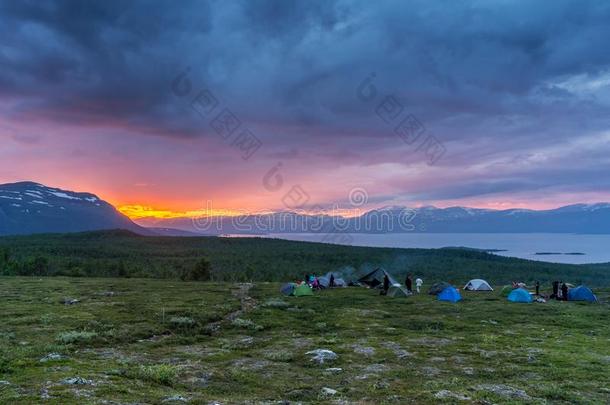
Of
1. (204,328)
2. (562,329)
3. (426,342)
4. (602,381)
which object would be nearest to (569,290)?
(562,329)

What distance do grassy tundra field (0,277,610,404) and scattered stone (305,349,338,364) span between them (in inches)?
14.9

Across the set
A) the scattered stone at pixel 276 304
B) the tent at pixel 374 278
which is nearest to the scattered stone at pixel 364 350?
the scattered stone at pixel 276 304

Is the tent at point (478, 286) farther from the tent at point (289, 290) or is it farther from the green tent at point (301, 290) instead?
the tent at point (289, 290)

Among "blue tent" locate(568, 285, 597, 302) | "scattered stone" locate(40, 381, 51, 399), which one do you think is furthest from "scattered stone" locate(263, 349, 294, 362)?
"blue tent" locate(568, 285, 597, 302)

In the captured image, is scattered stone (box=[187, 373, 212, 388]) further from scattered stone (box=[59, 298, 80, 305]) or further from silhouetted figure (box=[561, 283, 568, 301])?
silhouetted figure (box=[561, 283, 568, 301])

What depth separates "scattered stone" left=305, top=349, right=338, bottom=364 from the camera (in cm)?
1762

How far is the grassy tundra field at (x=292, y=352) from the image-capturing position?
12.6 metres

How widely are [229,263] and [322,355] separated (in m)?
111

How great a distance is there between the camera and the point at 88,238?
576 ft

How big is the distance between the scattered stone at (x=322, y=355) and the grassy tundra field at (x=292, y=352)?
378mm

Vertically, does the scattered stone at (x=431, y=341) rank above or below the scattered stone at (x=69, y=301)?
above

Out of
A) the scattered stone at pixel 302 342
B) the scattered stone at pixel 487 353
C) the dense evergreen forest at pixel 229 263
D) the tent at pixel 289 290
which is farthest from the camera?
the dense evergreen forest at pixel 229 263

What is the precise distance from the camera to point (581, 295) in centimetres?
4291

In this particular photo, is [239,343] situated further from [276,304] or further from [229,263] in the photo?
[229,263]
